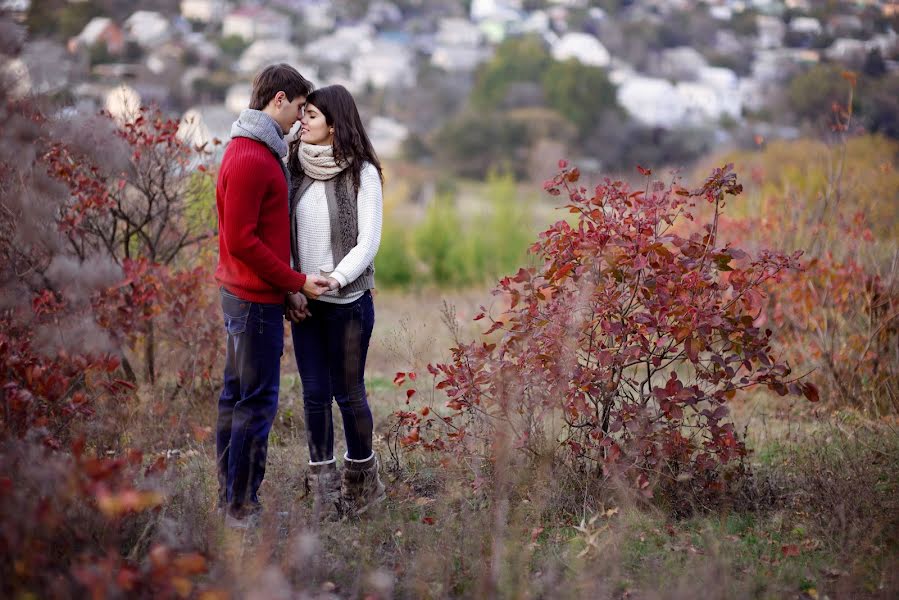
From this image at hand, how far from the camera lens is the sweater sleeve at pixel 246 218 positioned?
316cm

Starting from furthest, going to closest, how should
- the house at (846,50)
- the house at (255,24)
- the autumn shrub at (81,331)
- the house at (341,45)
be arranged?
the house at (255,24) → the house at (341,45) → the house at (846,50) → the autumn shrub at (81,331)

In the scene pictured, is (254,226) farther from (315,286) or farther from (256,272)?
(315,286)

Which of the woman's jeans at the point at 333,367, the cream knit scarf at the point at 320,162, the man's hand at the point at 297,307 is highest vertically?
the cream knit scarf at the point at 320,162

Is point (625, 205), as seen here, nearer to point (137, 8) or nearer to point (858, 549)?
point (858, 549)

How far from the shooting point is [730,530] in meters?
3.63

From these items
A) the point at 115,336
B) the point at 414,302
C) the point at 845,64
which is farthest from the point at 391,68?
the point at 115,336

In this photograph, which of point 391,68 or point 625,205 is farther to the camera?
point 391,68

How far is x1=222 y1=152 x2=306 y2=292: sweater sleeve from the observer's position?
3.16 meters

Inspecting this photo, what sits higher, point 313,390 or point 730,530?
point 313,390

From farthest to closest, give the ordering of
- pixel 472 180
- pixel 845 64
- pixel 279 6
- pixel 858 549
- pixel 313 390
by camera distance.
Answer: pixel 279 6, pixel 472 180, pixel 845 64, pixel 313 390, pixel 858 549

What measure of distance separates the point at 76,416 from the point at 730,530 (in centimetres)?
300

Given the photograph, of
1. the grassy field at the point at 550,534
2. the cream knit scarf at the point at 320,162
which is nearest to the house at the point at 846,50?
the grassy field at the point at 550,534

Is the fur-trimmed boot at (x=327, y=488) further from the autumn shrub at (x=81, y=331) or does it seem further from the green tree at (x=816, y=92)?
the green tree at (x=816, y=92)

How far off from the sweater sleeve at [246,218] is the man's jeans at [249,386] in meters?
0.21
